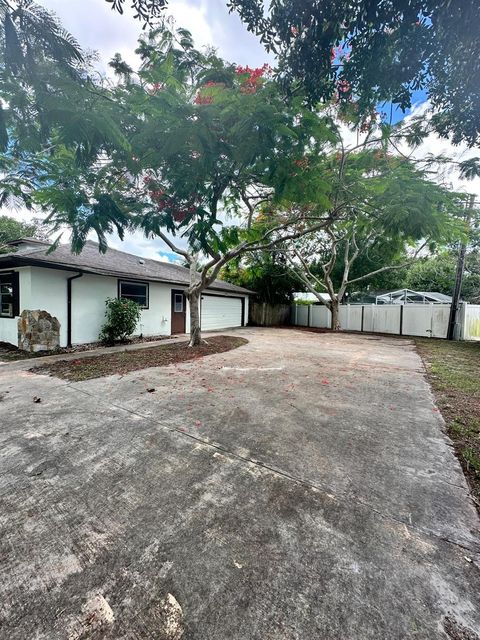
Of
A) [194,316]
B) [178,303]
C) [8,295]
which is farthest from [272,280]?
[8,295]

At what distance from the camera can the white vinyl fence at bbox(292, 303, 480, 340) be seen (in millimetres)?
12430

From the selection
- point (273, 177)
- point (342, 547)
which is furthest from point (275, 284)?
point (342, 547)

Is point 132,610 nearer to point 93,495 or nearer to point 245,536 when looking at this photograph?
point 245,536

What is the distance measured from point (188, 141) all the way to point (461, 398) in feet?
17.9

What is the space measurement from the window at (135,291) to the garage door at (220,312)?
3.53 meters

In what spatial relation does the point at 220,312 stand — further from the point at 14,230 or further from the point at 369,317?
the point at 14,230

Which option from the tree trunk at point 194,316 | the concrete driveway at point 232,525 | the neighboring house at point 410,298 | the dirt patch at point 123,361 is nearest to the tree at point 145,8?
the concrete driveway at point 232,525

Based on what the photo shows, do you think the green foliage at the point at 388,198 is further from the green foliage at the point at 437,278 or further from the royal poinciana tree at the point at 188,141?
the green foliage at the point at 437,278

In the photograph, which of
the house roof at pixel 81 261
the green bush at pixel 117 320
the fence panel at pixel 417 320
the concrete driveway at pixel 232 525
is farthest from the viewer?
the fence panel at pixel 417 320

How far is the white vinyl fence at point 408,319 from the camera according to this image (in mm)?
12430

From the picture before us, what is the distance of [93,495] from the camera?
2.19 meters

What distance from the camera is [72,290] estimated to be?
8930 mm

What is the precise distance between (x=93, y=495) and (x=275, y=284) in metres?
17.2

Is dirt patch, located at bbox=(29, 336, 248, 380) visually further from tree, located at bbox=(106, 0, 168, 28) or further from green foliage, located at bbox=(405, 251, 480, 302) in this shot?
green foliage, located at bbox=(405, 251, 480, 302)
